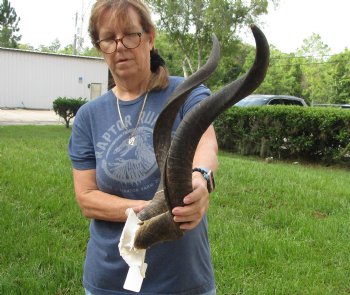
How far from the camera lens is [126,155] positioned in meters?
1.95

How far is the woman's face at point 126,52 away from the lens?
1935mm

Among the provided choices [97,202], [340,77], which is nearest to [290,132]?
[97,202]

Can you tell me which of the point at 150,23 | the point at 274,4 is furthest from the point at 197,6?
the point at 150,23

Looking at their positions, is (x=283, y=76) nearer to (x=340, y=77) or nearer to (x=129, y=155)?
(x=340, y=77)

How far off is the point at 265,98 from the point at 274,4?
517 inches

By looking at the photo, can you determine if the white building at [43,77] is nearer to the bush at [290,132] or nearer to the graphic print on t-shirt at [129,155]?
the bush at [290,132]

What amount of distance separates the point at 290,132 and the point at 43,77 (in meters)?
24.7

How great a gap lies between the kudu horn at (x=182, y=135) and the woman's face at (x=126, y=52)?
13.2 inches

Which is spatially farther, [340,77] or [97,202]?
[340,77]

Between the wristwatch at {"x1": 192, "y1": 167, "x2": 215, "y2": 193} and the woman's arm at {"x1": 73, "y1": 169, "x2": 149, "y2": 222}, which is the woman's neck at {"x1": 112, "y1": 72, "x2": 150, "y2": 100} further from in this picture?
the wristwatch at {"x1": 192, "y1": 167, "x2": 215, "y2": 193}

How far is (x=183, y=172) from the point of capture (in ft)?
4.78

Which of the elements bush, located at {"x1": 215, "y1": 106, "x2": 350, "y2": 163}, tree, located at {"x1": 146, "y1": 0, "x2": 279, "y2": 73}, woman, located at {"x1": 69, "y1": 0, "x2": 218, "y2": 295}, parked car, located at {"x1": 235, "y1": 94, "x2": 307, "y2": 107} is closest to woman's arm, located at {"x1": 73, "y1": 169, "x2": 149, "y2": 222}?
woman, located at {"x1": 69, "y1": 0, "x2": 218, "y2": 295}

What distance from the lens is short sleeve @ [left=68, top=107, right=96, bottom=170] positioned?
82.2 inches

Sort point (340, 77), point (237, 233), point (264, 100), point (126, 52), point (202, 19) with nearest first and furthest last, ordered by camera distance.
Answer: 1. point (126, 52)
2. point (237, 233)
3. point (264, 100)
4. point (202, 19)
5. point (340, 77)
